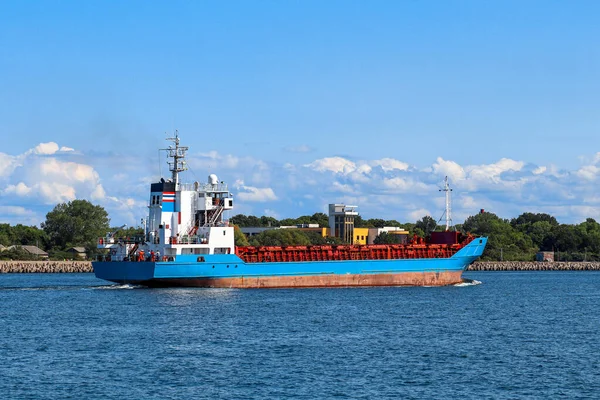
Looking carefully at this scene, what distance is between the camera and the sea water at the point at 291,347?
3052 cm

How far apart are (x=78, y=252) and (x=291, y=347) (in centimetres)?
10762

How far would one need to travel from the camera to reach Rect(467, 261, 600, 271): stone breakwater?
479 ft

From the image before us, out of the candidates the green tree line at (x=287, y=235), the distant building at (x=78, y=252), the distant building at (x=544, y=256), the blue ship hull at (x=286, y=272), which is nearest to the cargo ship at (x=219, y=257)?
the blue ship hull at (x=286, y=272)

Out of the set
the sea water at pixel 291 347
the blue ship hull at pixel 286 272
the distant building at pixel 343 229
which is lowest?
the sea water at pixel 291 347

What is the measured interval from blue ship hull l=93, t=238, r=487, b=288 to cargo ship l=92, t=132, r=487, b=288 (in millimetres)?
57

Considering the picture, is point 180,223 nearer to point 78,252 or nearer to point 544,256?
point 78,252

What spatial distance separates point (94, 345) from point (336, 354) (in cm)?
965

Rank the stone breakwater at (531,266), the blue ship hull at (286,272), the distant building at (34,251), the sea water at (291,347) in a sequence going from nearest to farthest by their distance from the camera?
the sea water at (291,347) < the blue ship hull at (286,272) < the distant building at (34,251) < the stone breakwater at (531,266)

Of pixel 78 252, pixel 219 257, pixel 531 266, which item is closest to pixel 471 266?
pixel 531 266

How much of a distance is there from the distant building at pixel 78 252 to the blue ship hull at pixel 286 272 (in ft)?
244

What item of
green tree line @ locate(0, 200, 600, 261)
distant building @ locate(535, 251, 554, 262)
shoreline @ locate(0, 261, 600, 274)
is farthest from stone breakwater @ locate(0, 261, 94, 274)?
distant building @ locate(535, 251, 554, 262)

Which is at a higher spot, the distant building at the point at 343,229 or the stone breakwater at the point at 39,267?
the distant building at the point at 343,229

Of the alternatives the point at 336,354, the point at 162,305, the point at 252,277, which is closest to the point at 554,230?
the point at 252,277

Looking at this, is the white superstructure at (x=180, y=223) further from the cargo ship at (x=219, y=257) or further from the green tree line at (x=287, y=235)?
the green tree line at (x=287, y=235)
